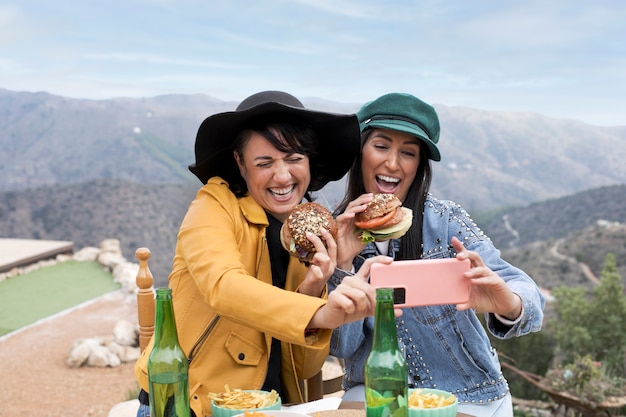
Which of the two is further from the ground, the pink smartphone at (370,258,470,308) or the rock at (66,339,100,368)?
the pink smartphone at (370,258,470,308)

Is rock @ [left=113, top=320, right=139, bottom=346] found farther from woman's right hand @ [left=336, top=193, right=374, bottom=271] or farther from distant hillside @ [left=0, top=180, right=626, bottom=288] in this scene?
distant hillside @ [left=0, top=180, right=626, bottom=288]

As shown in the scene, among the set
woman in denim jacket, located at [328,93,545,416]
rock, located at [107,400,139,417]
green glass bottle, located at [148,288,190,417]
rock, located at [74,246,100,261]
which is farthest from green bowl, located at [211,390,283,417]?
rock, located at [74,246,100,261]

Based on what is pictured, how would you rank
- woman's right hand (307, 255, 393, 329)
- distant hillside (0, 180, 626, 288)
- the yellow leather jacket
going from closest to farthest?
woman's right hand (307, 255, 393, 329) < the yellow leather jacket < distant hillside (0, 180, 626, 288)

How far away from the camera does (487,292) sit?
2.39 m

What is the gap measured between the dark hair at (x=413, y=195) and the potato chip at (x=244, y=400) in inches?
45.7

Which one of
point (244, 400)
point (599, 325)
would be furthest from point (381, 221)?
point (599, 325)

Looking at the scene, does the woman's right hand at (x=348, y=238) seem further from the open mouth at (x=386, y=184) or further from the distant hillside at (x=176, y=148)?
the distant hillside at (x=176, y=148)

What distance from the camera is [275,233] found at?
107 inches

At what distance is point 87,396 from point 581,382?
22.0 ft

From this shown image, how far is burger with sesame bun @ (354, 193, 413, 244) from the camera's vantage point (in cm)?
269

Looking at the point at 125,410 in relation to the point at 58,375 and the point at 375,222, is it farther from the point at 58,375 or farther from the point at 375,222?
the point at 58,375

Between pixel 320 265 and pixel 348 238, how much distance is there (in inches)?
20.0

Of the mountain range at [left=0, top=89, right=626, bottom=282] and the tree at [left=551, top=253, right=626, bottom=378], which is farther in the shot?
the mountain range at [left=0, top=89, right=626, bottom=282]

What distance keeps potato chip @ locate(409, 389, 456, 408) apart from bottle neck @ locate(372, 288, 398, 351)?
41cm
